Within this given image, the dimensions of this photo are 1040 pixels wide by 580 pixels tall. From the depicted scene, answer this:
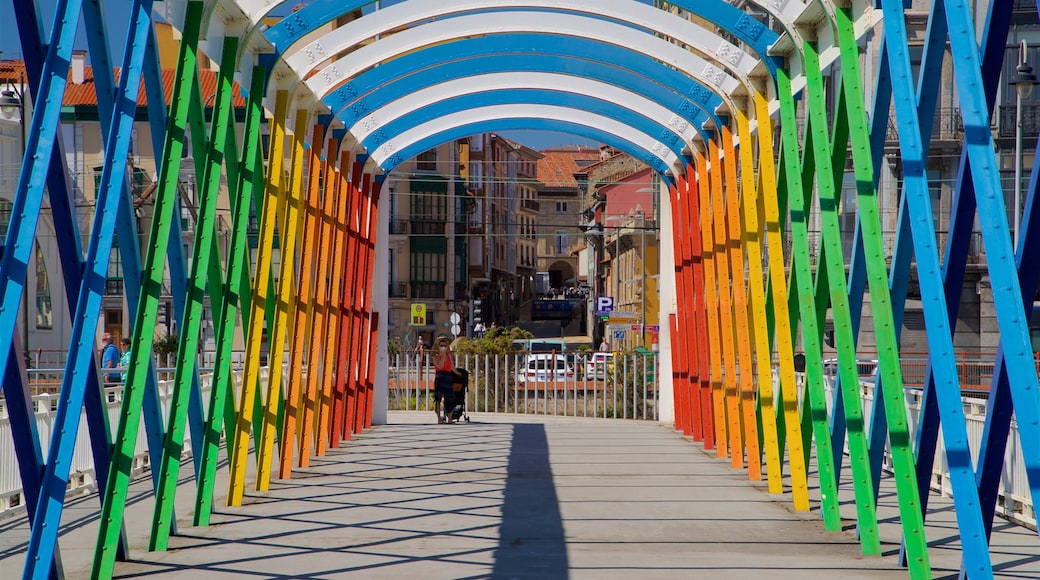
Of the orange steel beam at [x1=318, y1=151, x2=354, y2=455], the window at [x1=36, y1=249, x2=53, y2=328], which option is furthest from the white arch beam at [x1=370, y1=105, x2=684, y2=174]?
the window at [x1=36, y1=249, x2=53, y2=328]

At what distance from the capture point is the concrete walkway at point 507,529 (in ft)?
26.5

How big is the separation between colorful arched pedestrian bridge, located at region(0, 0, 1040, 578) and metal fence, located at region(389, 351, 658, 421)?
11.0 ft

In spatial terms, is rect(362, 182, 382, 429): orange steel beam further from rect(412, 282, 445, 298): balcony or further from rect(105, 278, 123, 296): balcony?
rect(412, 282, 445, 298): balcony

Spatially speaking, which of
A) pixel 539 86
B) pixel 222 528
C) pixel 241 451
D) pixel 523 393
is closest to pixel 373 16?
pixel 539 86

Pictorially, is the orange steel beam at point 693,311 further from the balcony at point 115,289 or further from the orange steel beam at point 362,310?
the balcony at point 115,289

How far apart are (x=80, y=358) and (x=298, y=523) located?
3558 mm

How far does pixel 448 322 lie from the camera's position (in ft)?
223

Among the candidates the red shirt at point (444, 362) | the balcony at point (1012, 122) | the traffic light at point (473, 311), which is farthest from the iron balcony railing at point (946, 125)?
the red shirt at point (444, 362)

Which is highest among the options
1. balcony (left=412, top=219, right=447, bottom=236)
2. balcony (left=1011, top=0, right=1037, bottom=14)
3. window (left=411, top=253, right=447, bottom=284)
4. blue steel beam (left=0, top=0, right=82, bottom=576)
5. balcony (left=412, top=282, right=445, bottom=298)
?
balcony (left=1011, top=0, right=1037, bottom=14)

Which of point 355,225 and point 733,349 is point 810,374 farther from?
point 355,225

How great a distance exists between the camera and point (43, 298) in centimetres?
4359

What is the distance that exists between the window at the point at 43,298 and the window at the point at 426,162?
77.9 ft

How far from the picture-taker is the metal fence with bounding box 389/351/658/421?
76.6 feet

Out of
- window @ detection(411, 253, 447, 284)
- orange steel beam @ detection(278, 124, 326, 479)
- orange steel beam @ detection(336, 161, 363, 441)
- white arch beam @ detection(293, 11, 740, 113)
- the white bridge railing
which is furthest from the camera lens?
window @ detection(411, 253, 447, 284)
